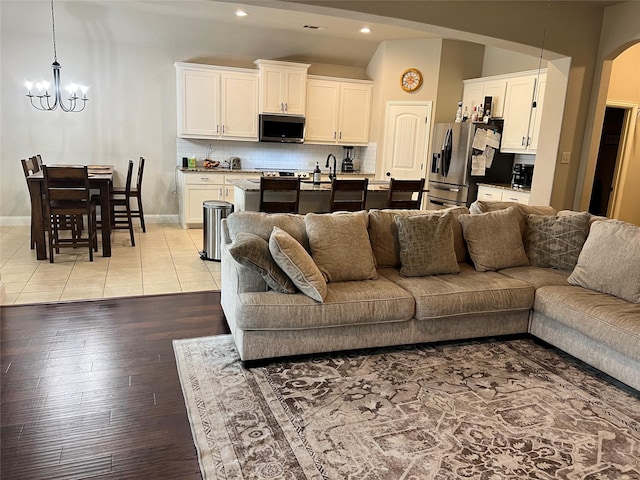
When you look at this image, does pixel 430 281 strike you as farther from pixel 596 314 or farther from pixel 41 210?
pixel 41 210

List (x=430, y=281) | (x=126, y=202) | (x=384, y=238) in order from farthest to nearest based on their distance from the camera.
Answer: (x=126, y=202)
(x=384, y=238)
(x=430, y=281)

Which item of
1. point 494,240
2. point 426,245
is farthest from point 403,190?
point 426,245

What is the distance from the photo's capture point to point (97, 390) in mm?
2602

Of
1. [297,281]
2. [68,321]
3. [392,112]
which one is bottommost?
[68,321]

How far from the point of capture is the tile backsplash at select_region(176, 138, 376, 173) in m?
7.42

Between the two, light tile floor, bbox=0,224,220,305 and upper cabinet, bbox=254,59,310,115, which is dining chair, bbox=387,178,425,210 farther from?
upper cabinet, bbox=254,59,310,115

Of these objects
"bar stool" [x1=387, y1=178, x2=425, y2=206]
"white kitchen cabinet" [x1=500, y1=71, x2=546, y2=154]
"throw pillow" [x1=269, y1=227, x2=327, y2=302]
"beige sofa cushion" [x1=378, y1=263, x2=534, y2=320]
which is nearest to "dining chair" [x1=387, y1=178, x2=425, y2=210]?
"bar stool" [x1=387, y1=178, x2=425, y2=206]

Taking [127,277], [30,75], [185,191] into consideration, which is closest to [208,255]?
[127,277]

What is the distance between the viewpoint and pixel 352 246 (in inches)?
131

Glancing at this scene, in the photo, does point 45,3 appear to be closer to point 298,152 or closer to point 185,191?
point 185,191

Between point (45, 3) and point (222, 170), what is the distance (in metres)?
2.99

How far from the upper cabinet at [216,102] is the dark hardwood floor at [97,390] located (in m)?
3.87

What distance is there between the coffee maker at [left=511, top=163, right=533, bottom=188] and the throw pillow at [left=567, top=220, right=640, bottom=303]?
2760 millimetres

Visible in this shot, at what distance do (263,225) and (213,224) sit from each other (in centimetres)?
213
